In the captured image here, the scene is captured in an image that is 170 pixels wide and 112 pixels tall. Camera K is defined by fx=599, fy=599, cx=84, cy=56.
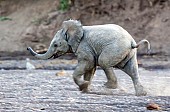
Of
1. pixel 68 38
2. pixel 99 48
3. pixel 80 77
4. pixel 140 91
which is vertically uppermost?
pixel 68 38

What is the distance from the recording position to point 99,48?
791cm

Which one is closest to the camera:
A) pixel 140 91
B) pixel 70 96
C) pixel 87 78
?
A: pixel 70 96

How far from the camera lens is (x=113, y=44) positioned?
25.7 ft

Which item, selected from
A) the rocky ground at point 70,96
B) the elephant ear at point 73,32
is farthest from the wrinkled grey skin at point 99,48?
the rocky ground at point 70,96

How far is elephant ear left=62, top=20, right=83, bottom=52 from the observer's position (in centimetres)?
806

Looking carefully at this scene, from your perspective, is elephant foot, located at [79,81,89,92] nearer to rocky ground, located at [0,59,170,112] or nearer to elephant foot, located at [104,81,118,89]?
rocky ground, located at [0,59,170,112]

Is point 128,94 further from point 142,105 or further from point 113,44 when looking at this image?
point 142,105

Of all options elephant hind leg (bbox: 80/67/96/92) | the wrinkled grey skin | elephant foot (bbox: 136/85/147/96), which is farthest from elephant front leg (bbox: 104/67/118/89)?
elephant foot (bbox: 136/85/147/96)

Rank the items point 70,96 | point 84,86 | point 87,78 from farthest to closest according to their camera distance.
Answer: point 87,78 < point 84,86 < point 70,96

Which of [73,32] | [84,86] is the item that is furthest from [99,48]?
[84,86]

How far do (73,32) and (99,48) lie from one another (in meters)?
0.45

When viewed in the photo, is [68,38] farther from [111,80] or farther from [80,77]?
[111,80]

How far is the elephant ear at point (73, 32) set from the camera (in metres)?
8.06

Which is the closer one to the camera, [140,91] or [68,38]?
[140,91]
